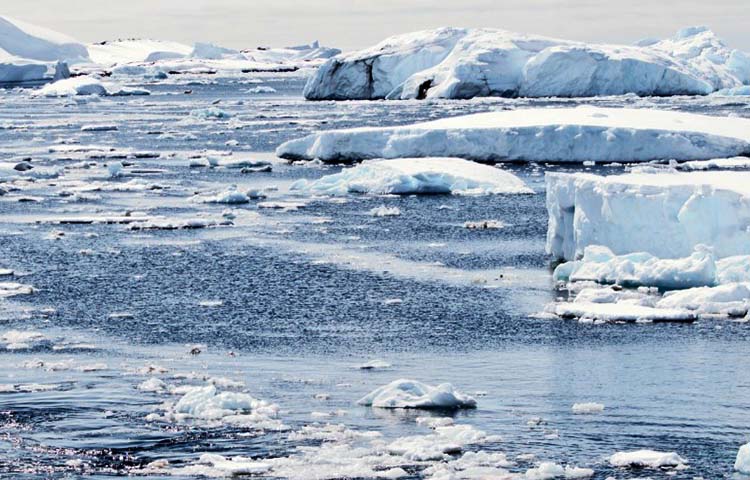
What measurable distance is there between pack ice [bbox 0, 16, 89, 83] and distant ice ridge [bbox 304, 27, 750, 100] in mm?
33035

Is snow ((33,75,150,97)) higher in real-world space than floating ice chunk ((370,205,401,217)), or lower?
higher

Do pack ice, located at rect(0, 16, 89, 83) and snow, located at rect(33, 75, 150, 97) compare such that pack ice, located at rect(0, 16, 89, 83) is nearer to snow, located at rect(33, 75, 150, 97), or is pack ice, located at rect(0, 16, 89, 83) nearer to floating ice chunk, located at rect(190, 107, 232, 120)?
snow, located at rect(33, 75, 150, 97)

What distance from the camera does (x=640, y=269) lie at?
13891mm

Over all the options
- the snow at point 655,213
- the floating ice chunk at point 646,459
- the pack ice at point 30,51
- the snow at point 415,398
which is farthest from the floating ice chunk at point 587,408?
the pack ice at point 30,51

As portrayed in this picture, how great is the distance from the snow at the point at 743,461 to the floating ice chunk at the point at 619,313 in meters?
4.51

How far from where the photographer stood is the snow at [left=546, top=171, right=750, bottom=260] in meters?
14.1

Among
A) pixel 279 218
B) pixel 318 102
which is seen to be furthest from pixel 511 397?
pixel 318 102

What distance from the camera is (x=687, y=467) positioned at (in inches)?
316

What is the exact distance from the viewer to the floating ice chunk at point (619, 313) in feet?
40.8

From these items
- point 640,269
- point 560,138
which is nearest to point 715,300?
point 640,269

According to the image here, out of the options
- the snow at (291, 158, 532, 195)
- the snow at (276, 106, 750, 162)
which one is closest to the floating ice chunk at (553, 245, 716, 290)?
→ the snow at (291, 158, 532, 195)

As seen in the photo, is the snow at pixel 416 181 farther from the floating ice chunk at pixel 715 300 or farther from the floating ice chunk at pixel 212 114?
the floating ice chunk at pixel 212 114

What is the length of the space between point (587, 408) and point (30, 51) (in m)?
91.9

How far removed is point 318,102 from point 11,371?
1779 inches
